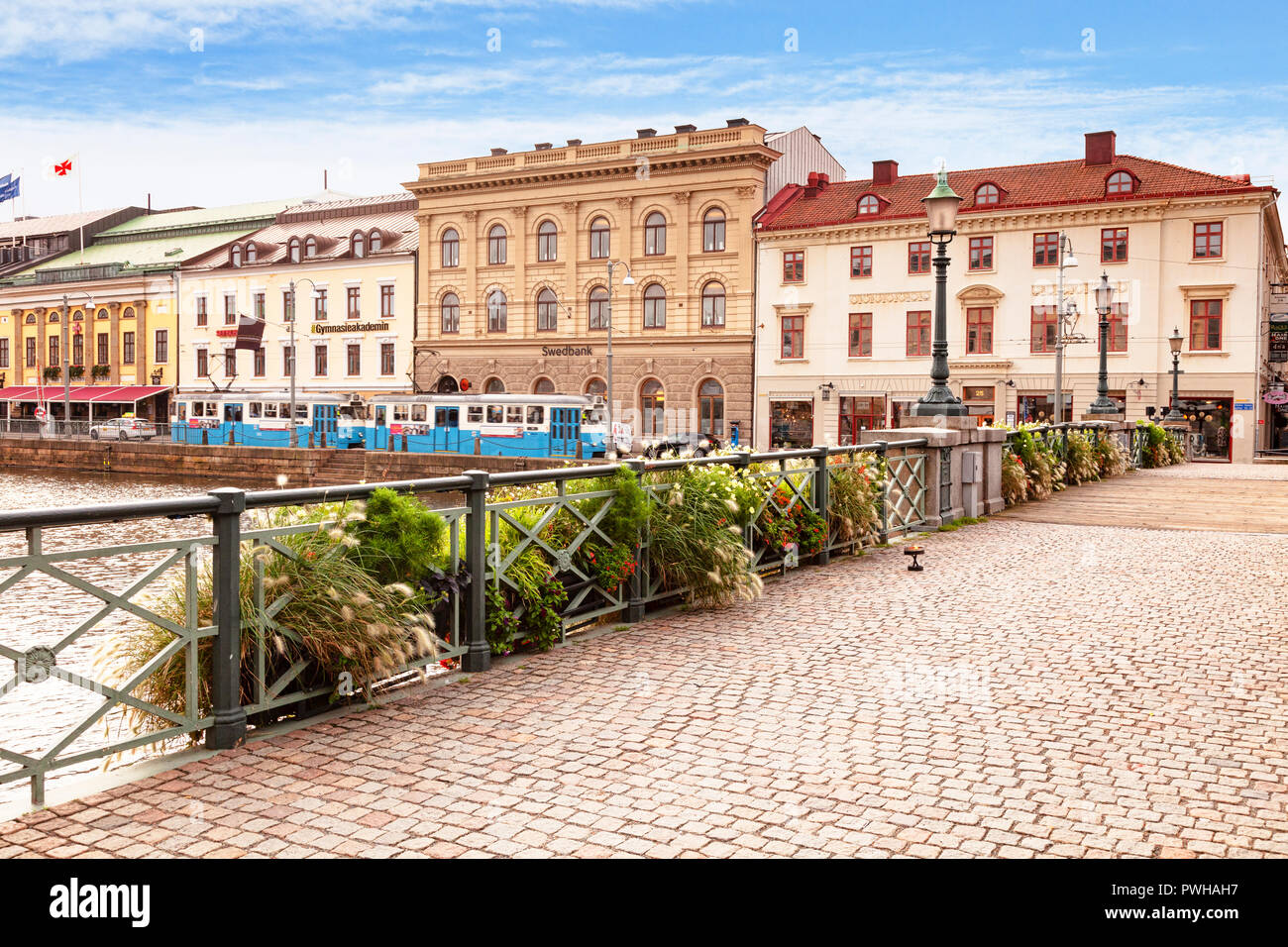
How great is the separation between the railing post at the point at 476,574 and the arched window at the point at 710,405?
46516 mm

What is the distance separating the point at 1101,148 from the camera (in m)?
46.7

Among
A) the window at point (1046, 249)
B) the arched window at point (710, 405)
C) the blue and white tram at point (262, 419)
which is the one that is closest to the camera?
the window at point (1046, 249)

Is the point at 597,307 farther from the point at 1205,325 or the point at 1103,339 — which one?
the point at 1103,339

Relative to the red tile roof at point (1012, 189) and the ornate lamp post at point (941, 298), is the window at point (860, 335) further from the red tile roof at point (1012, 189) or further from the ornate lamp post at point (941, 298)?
the ornate lamp post at point (941, 298)

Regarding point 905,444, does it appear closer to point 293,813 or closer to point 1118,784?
point 1118,784

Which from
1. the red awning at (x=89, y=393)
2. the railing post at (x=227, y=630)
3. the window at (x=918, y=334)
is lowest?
the railing post at (x=227, y=630)

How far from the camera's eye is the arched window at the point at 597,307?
5634 cm

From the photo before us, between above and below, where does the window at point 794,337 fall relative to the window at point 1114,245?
A: below

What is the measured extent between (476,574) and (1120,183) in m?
44.7

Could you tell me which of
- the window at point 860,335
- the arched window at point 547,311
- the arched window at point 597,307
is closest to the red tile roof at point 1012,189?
the window at point 860,335

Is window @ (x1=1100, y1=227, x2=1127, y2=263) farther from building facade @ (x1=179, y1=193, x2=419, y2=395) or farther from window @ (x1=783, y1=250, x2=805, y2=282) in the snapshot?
building facade @ (x1=179, y1=193, x2=419, y2=395)

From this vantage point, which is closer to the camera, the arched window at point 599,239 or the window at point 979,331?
the window at point 979,331

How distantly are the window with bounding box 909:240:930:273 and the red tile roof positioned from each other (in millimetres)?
1385
